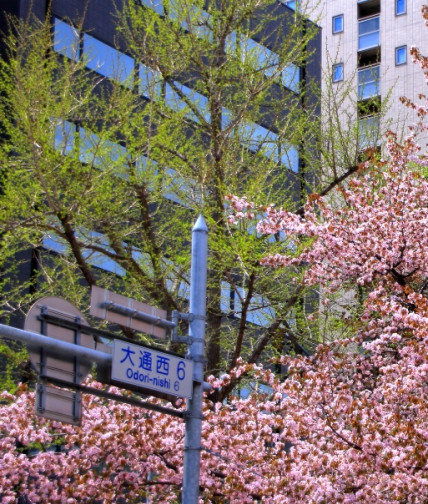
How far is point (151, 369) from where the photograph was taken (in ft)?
27.0

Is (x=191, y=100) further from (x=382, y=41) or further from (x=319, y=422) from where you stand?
(x=382, y=41)

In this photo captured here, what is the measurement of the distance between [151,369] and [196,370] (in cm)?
72

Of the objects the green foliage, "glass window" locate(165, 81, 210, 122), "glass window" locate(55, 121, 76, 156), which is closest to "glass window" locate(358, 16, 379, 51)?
"glass window" locate(165, 81, 210, 122)

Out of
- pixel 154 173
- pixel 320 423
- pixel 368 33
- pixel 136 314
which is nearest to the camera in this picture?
pixel 136 314

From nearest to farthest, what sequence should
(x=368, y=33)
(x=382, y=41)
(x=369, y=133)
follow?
(x=369, y=133), (x=382, y=41), (x=368, y=33)

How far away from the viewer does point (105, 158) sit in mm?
15945

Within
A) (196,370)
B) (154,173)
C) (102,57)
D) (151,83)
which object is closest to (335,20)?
(102,57)

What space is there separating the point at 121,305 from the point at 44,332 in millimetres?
1064

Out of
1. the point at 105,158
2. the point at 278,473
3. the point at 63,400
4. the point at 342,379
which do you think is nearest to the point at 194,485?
the point at 63,400

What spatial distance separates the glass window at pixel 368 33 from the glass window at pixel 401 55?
50.5 inches

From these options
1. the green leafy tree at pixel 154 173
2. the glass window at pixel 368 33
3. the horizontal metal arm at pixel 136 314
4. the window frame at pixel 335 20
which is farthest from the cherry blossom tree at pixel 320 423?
the window frame at pixel 335 20

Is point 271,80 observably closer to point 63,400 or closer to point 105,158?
point 105,158

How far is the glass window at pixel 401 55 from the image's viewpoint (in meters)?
44.5

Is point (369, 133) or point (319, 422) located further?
point (369, 133)
